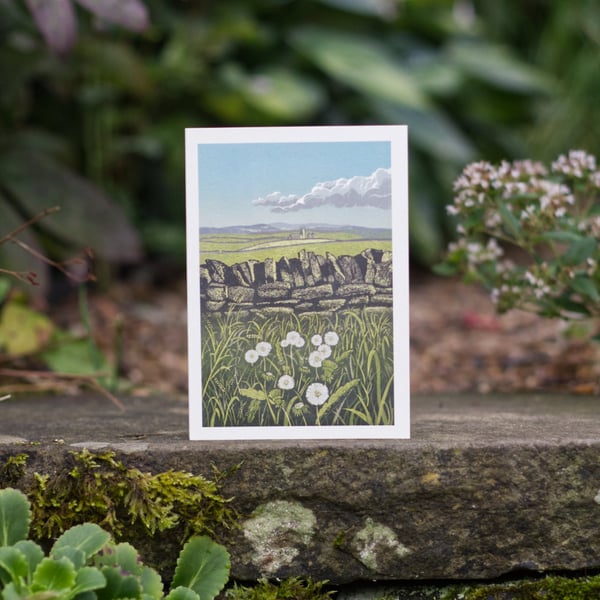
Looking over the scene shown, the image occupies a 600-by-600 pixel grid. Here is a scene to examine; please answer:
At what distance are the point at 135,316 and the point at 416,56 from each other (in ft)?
6.32

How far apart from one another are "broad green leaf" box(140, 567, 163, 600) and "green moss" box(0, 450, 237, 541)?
0.08 metres

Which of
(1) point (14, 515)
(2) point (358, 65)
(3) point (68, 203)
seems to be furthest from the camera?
(2) point (358, 65)

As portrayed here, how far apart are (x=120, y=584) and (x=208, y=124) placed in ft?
8.84

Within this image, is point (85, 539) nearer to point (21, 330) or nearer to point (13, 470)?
point (13, 470)

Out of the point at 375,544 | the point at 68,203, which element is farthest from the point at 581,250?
the point at 68,203

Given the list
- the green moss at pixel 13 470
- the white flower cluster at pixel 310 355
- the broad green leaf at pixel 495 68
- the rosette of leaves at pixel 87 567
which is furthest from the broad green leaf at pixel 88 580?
the broad green leaf at pixel 495 68

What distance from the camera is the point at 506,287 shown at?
151 cm

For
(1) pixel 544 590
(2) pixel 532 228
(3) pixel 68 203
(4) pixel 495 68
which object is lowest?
(1) pixel 544 590

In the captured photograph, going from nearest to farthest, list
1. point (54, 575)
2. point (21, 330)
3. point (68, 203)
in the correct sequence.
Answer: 1. point (54, 575)
2. point (21, 330)
3. point (68, 203)

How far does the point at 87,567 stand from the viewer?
3.09 feet

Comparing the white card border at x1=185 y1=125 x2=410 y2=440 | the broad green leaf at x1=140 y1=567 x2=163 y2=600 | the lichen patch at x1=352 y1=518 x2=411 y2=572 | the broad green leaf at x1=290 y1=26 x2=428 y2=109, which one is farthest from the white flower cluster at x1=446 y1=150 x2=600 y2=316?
the broad green leaf at x1=290 y1=26 x2=428 y2=109

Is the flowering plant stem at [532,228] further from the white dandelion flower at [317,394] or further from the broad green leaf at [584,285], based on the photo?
the white dandelion flower at [317,394]

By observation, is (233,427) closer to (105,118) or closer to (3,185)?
(3,185)

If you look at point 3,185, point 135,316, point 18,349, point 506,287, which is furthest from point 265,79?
point 506,287
